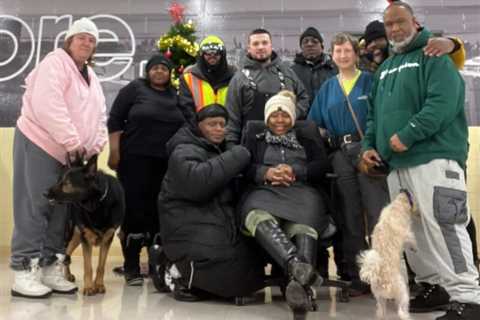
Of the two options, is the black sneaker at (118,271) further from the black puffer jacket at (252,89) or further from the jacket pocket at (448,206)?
the jacket pocket at (448,206)

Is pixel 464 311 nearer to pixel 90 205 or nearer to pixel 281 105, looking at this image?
pixel 281 105

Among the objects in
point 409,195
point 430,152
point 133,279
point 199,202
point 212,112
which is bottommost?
point 133,279

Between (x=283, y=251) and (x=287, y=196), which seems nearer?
(x=283, y=251)

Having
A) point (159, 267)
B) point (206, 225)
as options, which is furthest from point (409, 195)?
point (159, 267)

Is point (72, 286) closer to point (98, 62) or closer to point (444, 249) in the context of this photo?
point (444, 249)

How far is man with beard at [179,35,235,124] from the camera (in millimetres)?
3994

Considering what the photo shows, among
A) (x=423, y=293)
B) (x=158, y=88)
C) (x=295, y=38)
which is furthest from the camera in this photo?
(x=295, y=38)

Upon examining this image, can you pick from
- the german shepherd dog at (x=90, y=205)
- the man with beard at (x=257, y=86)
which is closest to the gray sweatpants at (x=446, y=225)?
the man with beard at (x=257, y=86)

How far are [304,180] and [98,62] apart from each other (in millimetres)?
3088

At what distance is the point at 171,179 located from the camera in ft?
11.1

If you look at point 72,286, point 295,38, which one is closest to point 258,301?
point 72,286

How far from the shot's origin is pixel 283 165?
328 centimetres

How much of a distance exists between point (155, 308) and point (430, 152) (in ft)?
5.82

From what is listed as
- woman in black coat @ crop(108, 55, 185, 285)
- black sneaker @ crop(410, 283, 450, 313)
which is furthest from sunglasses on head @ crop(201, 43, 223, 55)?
black sneaker @ crop(410, 283, 450, 313)
